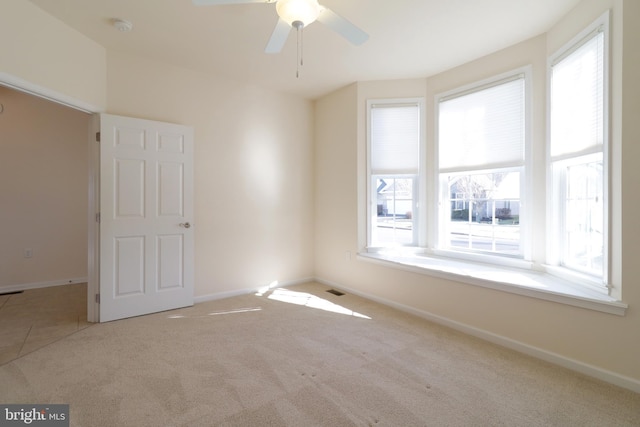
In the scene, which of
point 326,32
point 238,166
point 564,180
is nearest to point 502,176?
point 564,180

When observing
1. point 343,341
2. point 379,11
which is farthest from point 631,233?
point 379,11

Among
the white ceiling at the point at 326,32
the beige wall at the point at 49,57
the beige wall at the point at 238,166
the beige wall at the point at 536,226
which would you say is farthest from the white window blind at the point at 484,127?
the beige wall at the point at 49,57

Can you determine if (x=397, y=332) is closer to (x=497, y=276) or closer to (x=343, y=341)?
(x=343, y=341)

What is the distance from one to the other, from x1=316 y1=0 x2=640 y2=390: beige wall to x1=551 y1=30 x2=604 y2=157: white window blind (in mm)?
143

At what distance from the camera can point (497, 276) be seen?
277 centimetres

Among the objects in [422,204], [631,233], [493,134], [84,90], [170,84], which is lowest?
[631,233]

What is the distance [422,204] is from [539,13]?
210 centimetres

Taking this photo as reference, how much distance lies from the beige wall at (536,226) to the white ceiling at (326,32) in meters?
0.21

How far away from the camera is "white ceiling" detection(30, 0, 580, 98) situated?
244cm

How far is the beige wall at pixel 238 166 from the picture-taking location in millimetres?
3404

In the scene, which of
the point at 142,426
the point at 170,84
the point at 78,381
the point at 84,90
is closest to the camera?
the point at 142,426

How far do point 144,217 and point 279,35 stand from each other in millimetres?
2402

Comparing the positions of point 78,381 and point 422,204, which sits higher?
point 422,204

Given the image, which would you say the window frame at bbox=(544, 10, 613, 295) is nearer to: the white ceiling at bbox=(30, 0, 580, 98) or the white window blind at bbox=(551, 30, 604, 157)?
the white window blind at bbox=(551, 30, 604, 157)
